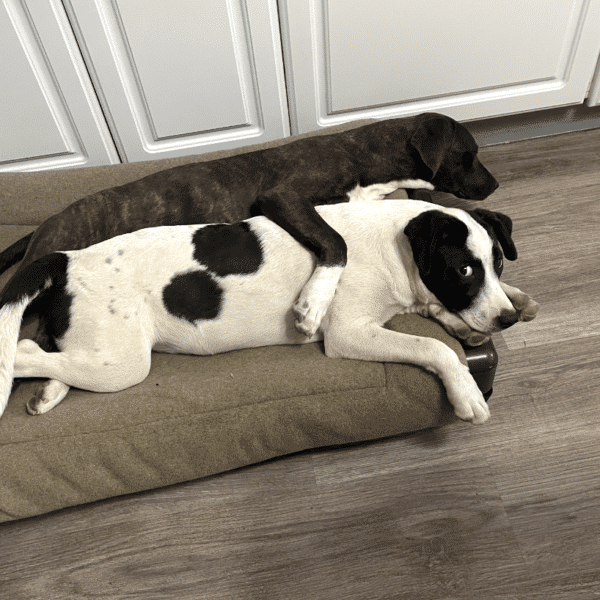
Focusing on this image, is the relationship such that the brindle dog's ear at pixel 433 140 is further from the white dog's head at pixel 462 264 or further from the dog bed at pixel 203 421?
the dog bed at pixel 203 421

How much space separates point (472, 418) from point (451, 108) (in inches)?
69.1

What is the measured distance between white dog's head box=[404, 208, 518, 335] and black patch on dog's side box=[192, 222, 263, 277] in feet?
1.49

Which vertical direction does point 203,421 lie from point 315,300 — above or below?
below

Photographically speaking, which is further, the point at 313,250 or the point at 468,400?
the point at 313,250

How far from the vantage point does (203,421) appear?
1512 mm

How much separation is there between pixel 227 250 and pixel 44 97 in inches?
56.8

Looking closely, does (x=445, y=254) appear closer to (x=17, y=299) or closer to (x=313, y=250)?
(x=313, y=250)

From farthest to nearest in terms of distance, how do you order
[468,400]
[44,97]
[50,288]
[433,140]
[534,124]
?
[534,124]
[44,97]
[433,140]
[50,288]
[468,400]

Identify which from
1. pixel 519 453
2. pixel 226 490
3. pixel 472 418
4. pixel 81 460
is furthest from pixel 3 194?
pixel 519 453

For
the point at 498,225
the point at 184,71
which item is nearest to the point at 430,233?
the point at 498,225

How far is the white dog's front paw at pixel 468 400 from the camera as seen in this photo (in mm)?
1420

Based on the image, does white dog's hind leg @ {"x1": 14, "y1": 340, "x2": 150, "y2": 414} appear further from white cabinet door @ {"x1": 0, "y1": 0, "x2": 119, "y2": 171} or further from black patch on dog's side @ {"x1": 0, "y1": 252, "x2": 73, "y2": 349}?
white cabinet door @ {"x1": 0, "y1": 0, "x2": 119, "y2": 171}

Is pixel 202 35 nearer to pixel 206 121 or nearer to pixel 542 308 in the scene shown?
pixel 206 121

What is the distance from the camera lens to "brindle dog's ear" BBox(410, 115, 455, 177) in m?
1.88
